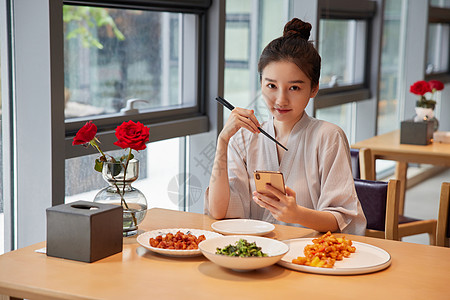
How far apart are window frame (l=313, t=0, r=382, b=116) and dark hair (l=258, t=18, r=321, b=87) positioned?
7.18ft

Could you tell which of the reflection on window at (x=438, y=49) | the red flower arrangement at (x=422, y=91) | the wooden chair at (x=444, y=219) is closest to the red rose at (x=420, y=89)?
the red flower arrangement at (x=422, y=91)

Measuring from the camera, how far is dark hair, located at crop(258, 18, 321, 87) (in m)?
1.92

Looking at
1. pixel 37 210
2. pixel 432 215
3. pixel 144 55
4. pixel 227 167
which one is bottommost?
pixel 432 215

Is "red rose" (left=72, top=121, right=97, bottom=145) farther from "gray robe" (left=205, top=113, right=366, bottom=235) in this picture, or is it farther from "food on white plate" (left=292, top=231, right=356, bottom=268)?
"food on white plate" (left=292, top=231, right=356, bottom=268)

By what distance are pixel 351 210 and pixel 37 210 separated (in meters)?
1.23

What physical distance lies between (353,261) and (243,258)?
303 mm

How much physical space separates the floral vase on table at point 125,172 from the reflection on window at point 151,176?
915 millimetres

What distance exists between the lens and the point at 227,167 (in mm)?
1993

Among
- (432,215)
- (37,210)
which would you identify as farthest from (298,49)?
(432,215)

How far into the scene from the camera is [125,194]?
5.40 ft

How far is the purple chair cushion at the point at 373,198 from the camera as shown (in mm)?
2311

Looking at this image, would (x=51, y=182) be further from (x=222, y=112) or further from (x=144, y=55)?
(x=222, y=112)

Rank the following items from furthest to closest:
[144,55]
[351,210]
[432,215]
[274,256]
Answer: [432,215] < [144,55] < [351,210] < [274,256]

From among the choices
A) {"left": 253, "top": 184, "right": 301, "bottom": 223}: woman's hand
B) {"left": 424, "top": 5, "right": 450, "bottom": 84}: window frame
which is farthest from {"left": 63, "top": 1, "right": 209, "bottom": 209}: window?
{"left": 424, "top": 5, "right": 450, "bottom": 84}: window frame
